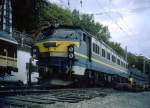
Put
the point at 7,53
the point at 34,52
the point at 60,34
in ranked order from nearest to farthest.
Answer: the point at 34,52 → the point at 60,34 → the point at 7,53

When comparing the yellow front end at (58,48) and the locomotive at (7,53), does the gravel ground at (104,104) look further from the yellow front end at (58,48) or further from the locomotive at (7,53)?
the locomotive at (7,53)

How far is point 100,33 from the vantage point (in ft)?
252

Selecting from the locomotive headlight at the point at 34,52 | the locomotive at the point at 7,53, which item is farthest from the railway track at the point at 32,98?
the locomotive at the point at 7,53

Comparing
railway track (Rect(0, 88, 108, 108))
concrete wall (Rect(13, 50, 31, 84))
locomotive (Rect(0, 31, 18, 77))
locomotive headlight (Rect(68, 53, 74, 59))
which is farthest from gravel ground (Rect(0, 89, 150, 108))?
concrete wall (Rect(13, 50, 31, 84))

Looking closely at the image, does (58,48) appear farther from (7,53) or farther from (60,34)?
(7,53)

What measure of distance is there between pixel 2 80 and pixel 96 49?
21.4 feet

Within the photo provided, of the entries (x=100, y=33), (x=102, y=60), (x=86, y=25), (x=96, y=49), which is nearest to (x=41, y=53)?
(x=96, y=49)

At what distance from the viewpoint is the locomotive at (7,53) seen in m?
16.3

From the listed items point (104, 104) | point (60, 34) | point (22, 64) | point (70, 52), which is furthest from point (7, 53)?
point (22, 64)

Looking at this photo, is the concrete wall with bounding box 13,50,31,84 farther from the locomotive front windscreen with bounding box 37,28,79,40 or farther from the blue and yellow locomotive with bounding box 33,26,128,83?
the locomotive front windscreen with bounding box 37,28,79,40

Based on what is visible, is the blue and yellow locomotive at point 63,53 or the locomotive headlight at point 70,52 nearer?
the locomotive headlight at point 70,52

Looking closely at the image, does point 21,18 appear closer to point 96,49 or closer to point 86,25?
point 96,49

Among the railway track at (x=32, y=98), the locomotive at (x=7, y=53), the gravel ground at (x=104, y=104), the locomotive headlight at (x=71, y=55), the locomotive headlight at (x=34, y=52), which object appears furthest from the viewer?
the locomotive headlight at (x=34, y=52)

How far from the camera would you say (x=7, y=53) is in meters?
17.0
